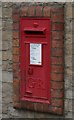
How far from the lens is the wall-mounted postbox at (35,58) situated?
13.5 ft

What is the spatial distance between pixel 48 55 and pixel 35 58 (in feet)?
0.49

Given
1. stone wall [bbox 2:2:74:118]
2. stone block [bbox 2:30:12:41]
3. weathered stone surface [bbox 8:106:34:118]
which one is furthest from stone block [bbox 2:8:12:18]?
weathered stone surface [bbox 8:106:34:118]

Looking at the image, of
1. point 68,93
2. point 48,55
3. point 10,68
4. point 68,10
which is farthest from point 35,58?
A: point 68,10

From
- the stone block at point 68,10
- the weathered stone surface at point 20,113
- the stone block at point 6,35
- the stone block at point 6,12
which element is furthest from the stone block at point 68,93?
the stone block at point 6,12

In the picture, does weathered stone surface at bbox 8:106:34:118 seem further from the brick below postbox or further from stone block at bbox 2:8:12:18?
stone block at bbox 2:8:12:18

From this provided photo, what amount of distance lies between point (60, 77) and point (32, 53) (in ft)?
1.31

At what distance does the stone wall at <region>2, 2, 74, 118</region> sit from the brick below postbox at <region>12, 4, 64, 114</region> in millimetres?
53

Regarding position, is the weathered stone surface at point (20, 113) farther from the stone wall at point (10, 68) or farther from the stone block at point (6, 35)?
the stone block at point (6, 35)

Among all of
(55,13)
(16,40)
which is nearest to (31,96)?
(16,40)

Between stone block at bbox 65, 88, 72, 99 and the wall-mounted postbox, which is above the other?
the wall-mounted postbox

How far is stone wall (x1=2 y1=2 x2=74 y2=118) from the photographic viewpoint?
13.3 feet

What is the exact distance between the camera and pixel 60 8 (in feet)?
13.2

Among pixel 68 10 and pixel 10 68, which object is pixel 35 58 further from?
pixel 68 10

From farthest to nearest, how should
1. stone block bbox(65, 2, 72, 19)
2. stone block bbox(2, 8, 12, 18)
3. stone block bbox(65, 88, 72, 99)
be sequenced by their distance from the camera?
stone block bbox(2, 8, 12, 18)
stone block bbox(65, 88, 72, 99)
stone block bbox(65, 2, 72, 19)
